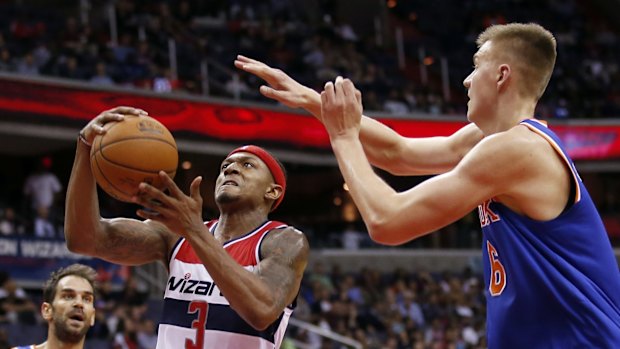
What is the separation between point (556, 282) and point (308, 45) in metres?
18.6

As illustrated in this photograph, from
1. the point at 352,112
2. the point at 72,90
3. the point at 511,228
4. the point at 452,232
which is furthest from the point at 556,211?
the point at 452,232

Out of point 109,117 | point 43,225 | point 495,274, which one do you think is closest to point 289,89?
point 109,117

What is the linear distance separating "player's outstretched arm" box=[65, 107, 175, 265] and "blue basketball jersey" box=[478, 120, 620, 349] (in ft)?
5.88

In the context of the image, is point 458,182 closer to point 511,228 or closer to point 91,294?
point 511,228

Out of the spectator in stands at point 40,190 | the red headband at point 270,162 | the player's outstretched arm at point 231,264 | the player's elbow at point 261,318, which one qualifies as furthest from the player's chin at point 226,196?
the spectator in stands at point 40,190

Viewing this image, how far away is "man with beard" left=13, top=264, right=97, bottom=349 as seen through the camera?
6.00 meters

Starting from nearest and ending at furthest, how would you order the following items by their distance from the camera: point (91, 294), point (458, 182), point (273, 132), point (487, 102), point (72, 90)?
1. point (458, 182)
2. point (487, 102)
3. point (91, 294)
4. point (72, 90)
5. point (273, 132)

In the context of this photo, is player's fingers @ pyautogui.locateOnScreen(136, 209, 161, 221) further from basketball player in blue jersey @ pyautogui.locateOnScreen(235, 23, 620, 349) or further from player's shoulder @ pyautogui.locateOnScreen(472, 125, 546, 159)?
player's shoulder @ pyautogui.locateOnScreen(472, 125, 546, 159)

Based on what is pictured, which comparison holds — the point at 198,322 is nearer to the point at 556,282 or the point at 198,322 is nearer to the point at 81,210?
the point at 81,210

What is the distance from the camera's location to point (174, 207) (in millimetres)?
3660

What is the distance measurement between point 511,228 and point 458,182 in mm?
271

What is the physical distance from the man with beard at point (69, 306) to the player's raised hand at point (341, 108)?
290 cm

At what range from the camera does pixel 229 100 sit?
18.2 m

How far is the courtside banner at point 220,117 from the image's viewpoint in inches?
637
